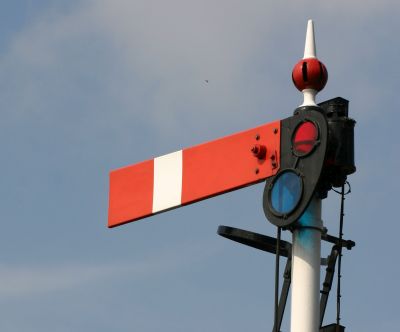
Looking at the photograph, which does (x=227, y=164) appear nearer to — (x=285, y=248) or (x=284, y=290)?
(x=285, y=248)

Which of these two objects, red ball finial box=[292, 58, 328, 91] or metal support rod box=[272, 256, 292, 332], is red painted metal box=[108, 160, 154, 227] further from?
red ball finial box=[292, 58, 328, 91]

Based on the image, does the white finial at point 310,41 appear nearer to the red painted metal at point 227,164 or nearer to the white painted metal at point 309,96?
A: the white painted metal at point 309,96

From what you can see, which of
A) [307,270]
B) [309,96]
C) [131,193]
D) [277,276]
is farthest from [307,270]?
[131,193]

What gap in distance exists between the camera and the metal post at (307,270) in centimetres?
296

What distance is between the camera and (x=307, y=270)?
3.00 m

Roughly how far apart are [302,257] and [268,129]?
493 millimetres

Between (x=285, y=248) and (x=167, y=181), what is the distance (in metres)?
0.58

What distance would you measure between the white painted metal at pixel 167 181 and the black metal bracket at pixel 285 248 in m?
0.27

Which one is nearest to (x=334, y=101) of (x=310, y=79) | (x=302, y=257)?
(x=310, y=79)

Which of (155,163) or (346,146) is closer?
(346,146)

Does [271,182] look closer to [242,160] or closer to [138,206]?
[242,160]

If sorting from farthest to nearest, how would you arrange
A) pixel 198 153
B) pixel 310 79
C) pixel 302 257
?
1. pixel 198 153
2. pixel 310 79
3. pixel 302 257

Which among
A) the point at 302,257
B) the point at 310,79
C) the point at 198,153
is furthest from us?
the point at 198,153

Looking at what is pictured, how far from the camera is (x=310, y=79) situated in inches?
127
